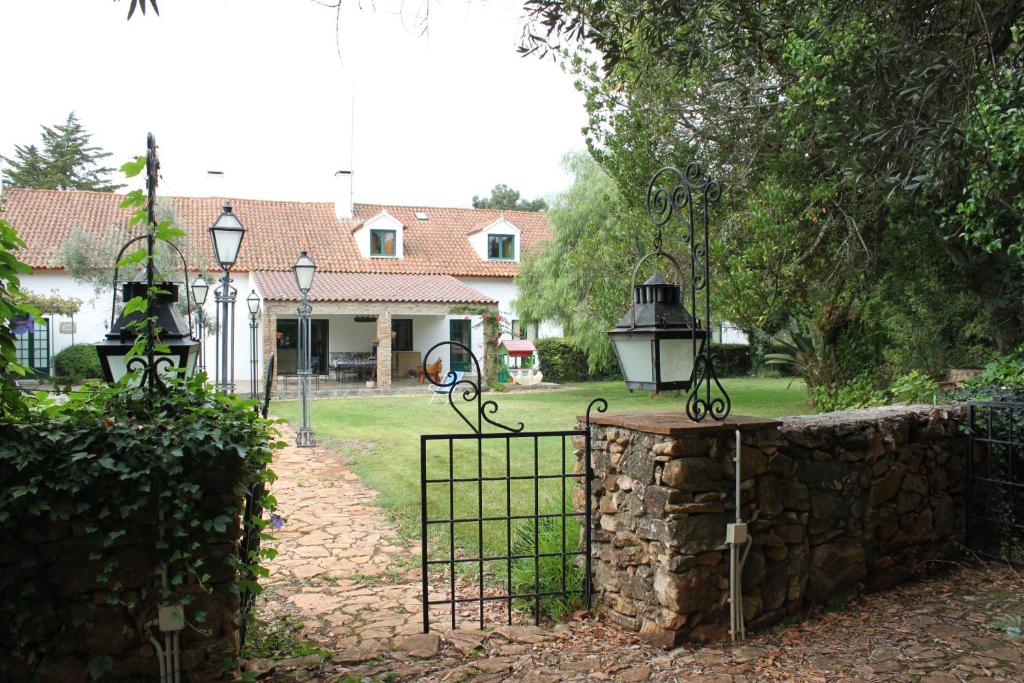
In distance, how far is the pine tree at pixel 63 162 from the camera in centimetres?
3484

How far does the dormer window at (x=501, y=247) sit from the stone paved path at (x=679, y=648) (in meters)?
20.6

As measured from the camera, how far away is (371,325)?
23734mm

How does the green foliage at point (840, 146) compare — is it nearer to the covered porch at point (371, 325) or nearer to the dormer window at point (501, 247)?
the covered porch at point (371, 325)

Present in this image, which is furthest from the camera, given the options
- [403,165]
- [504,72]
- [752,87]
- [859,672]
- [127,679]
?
[403,165]

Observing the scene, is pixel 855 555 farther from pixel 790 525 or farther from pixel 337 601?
pixel 337 601

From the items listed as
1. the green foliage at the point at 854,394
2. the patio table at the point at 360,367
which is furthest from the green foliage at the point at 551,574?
the patio table at the point at 360,367

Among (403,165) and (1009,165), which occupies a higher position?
(403,165)

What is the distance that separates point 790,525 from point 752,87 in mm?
6049

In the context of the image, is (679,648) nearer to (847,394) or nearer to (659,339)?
(659,339)

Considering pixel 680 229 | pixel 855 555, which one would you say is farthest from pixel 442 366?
pixel 855 555

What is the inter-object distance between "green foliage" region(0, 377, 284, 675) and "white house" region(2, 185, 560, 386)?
55.4ft

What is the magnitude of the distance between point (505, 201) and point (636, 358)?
39.9 meters

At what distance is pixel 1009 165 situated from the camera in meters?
5.15

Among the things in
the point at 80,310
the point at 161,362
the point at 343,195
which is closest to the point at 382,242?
the point at 343,195
